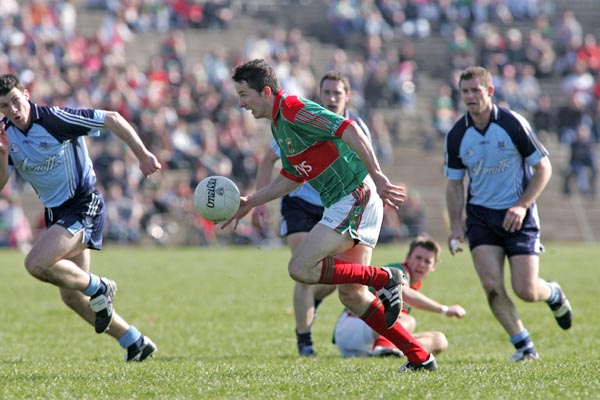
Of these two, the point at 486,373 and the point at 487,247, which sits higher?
the point at 487,247

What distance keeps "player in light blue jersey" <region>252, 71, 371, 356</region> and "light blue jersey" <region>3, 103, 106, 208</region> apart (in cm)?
165

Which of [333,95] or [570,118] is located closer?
[333,95]

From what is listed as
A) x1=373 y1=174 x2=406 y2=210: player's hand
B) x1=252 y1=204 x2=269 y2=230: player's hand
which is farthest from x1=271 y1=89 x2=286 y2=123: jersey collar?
x1=252 y1=204 x2=269 y2=230: player's hand

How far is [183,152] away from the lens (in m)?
26.0

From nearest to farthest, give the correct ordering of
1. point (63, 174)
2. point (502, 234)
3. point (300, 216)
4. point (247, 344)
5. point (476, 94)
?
point (63, 174), point (476, 94), point (502, 234), point (300, 216), point (247, 344)

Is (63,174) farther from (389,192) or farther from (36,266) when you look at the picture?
(389,192)

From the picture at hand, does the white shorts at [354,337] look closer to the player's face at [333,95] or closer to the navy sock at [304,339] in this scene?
the navy sock at [304,339]

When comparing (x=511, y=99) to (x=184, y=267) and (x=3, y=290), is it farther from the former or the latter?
(x=3, y=290)

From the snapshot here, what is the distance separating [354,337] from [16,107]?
3448mm

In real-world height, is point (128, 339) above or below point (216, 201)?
below

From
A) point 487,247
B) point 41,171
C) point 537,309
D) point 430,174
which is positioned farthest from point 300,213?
point 430,174

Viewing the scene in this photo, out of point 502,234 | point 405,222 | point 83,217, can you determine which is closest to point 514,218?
point 502,234

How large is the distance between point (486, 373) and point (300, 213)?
307 cm

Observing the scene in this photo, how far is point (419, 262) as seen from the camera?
907cm
